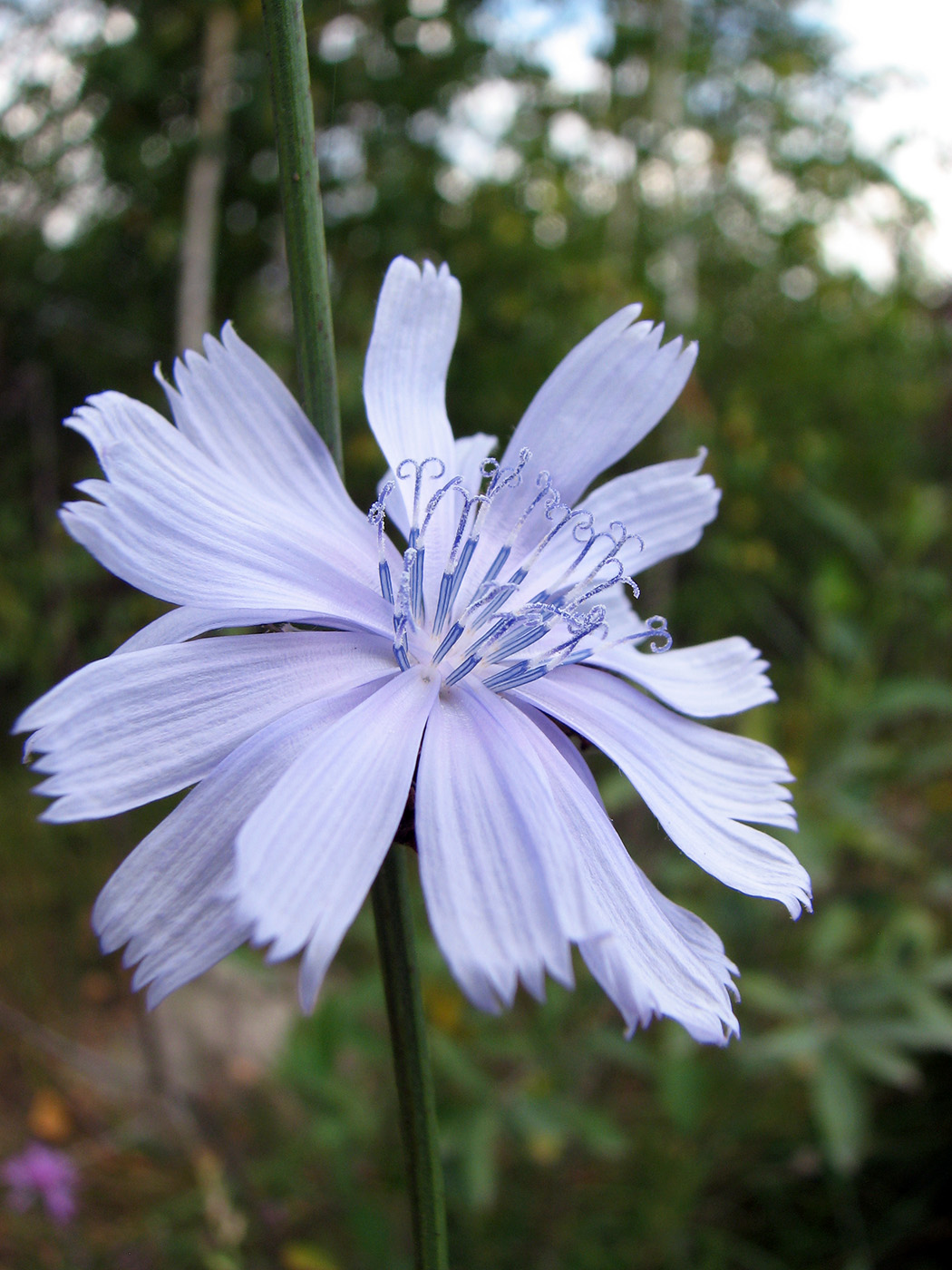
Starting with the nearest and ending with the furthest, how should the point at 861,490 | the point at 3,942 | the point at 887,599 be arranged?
the point at 887,599
the point at 3,942
the point at 861,490

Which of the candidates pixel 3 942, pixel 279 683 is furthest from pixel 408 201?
pixel 3 942

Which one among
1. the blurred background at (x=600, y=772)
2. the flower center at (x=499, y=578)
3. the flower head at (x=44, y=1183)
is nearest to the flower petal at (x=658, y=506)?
the flower center at (x=499, y=578)

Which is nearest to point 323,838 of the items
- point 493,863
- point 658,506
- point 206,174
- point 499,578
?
point 493,863

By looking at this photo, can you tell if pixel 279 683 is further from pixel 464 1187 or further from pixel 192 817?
pixel 464 1187

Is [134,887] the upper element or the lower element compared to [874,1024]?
upper

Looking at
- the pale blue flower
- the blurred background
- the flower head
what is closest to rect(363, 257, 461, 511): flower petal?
the pale blue flower

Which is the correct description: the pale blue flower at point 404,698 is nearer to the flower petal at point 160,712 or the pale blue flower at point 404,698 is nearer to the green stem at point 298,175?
the flower petal at point 160,712
